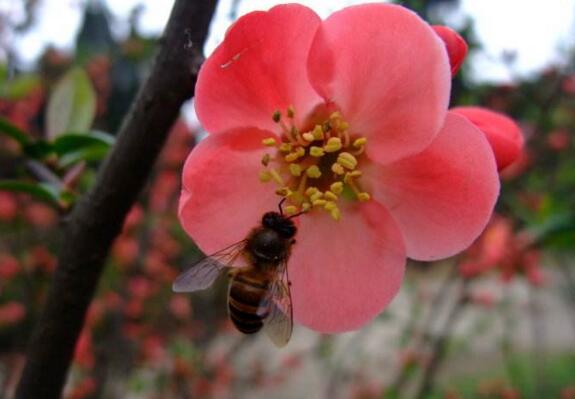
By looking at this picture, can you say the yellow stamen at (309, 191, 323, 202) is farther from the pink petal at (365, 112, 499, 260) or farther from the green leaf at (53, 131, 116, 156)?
the green leaf at (53, 131, 116, 156)

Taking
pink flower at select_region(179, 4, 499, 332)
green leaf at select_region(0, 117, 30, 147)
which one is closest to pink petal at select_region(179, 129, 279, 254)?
pink flower at select_region(179, 4, 499, 332)

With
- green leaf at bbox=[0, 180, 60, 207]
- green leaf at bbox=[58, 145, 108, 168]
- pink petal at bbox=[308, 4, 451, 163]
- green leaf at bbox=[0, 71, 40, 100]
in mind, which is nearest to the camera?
pink petal at bbox=[308, 4, 451, 163]

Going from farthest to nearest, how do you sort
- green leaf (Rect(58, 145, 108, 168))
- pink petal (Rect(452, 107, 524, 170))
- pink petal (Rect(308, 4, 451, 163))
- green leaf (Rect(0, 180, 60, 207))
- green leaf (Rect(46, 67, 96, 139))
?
green leaf (Rect(46, 67, 96, 139)) → green leaf (Rect(58, 145, 108, 168)) → green leaf (Rect(0, 180, 60, 207)) → pink petal (Rect(452, 107, 524, 170)) → pink petal (Rect(308, 4, 451, 163))

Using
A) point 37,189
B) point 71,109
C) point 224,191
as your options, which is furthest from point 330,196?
point 71,109

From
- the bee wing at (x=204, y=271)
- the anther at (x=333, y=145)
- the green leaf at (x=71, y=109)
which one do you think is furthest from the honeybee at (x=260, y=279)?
the green leaf at (x=71, y=109)

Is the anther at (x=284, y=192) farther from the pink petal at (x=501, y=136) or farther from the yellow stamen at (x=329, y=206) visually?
the pink petal at (x=501, y=136)

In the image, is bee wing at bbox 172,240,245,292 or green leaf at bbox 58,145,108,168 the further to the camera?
green leaf at bbox 58,145,108,168
